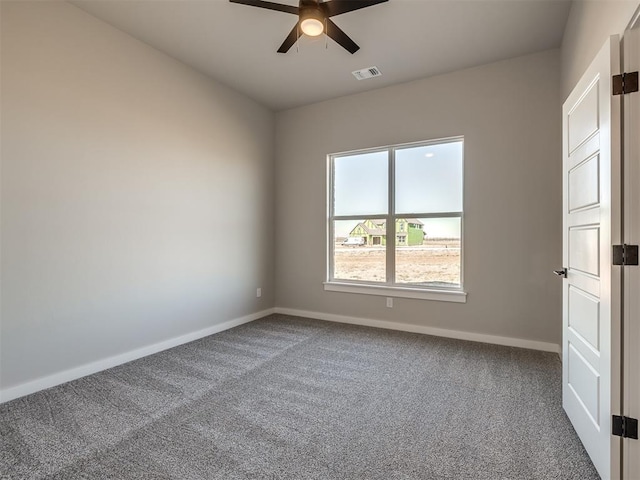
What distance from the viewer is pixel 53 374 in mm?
2545

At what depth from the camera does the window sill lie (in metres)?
3.75

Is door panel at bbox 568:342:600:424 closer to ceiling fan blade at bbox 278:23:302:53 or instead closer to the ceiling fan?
the ceiling fan

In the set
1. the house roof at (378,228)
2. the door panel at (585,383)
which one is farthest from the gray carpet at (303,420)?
the house roof at (378,228)

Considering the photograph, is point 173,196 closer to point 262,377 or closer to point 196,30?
point 196,30

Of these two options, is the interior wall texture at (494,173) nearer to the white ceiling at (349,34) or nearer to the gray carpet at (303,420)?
the white ceiling at (349,34)

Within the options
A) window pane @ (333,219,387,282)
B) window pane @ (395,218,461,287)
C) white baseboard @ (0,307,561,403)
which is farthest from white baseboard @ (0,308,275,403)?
window pane @ (395,218,461,287)

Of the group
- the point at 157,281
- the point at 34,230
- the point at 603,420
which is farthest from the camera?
the point at 157,281

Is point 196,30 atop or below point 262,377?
atop

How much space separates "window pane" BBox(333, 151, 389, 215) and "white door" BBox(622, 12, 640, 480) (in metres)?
2.84

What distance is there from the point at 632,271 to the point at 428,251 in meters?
2.58

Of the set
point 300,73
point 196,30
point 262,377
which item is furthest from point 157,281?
point 300,73

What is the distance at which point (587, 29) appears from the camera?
2.19 meters

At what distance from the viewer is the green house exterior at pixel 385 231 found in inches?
159

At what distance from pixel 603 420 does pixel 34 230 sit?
369 cm
